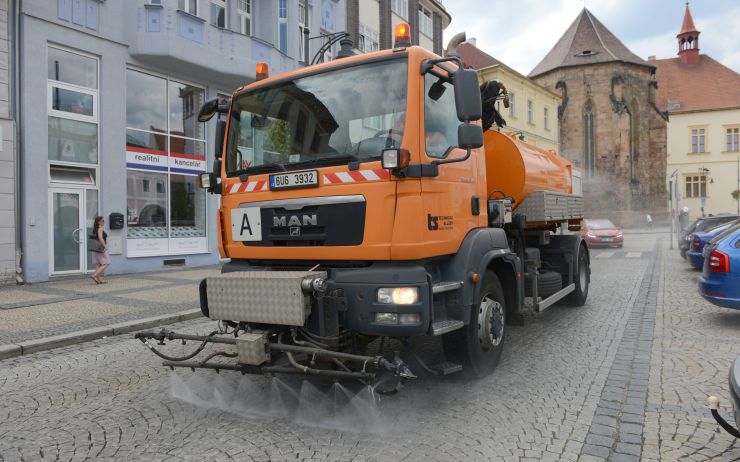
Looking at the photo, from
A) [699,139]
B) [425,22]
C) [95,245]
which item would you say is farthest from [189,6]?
[699,139]

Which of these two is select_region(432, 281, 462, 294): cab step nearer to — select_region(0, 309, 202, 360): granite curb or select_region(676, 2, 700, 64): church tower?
select_region(0, 309, 202, 360): granite curb

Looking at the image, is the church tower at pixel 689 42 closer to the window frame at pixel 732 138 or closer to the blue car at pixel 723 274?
the window frame at pixel 732 138

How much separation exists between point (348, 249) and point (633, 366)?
3245 millimetres

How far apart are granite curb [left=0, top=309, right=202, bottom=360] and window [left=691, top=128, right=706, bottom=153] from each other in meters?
73.6

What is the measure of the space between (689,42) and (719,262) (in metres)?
82.0

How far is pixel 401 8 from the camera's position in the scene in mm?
28672

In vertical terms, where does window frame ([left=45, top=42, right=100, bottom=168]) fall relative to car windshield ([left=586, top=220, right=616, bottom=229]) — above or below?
above

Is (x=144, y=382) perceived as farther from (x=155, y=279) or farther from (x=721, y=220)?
(x=721, y=220)

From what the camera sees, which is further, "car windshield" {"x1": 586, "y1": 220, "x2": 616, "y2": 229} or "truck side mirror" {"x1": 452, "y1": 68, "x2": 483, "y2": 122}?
"car windshield" {"x1": 586, "y1": 220, "x2": 616, "y2": 229}

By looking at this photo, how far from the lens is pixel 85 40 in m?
13.3

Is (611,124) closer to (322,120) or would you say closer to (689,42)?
(689,42)

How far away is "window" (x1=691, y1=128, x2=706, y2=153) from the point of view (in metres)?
67.4

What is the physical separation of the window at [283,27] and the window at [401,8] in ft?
32.9

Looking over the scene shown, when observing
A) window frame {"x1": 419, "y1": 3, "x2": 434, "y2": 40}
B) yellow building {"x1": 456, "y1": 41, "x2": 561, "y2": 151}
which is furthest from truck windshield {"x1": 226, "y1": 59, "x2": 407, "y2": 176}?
yellow building {"x1": 456, "y1": 41, "x2": 561, "y2": 151}
